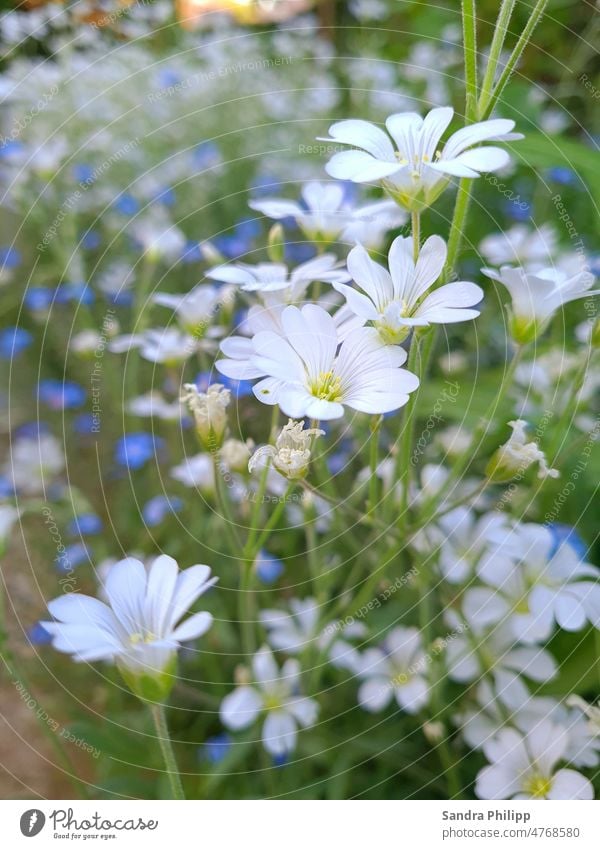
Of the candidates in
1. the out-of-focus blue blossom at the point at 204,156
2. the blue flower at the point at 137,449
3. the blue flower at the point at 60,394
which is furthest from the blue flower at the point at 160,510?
the out-of-focus blue blossom at the point at 204,156

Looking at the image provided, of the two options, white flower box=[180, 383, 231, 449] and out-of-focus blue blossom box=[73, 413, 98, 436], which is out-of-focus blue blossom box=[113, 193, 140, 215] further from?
white flower box=[180, 383, 231, 449]

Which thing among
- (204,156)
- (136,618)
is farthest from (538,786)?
(204,156)

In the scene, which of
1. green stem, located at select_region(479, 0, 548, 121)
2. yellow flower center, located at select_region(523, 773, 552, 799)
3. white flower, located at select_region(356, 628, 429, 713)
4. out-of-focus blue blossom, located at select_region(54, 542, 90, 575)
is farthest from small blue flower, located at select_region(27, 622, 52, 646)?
green stem, located at select_region(479, 0, 548, 121)

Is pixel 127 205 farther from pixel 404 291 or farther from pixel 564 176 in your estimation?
pixel 404 291

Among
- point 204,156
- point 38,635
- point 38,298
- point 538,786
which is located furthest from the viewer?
point 204,156

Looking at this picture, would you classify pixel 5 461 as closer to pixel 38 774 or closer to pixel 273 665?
pixel 38 774
